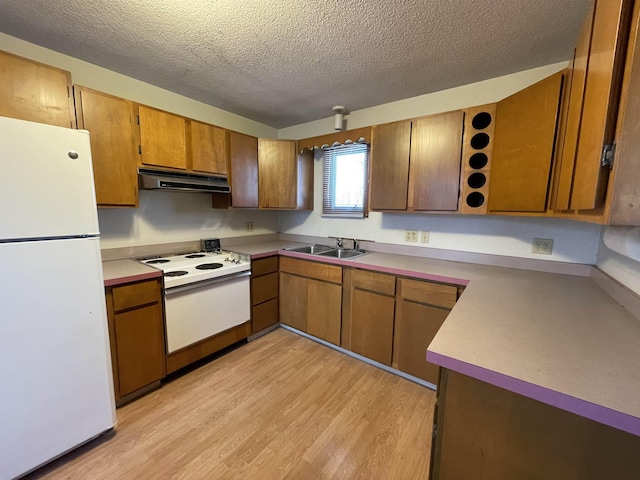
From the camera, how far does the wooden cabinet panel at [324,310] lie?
7.87ft

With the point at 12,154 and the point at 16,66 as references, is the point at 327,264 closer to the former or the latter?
the point at 12,154

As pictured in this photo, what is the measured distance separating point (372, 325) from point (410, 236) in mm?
926

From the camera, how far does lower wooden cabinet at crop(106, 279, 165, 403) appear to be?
1658 mm

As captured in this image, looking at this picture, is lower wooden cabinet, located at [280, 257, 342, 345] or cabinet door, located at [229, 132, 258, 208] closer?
lower wooden cabinet, located at [280, 257, 342, 345]

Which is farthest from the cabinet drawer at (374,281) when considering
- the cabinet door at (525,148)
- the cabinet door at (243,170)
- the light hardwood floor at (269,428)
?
the cabinet door at (243,170)

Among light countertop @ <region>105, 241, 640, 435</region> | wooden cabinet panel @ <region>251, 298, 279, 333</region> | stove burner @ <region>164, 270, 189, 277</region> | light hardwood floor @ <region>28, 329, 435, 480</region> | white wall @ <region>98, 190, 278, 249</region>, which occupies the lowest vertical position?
light hardwood floor @ <region>28, 329, 435, 480</region>

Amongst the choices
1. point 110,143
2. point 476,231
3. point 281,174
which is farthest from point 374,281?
point 110,143

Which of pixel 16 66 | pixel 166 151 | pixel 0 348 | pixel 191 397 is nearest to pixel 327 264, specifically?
pixel 191 397

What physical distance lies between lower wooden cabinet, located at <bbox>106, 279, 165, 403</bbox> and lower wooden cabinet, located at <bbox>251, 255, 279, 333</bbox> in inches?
33.4

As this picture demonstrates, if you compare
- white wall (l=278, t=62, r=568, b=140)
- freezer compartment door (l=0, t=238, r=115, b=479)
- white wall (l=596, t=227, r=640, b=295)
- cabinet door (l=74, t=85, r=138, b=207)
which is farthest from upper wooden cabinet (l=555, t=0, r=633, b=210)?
cabinet door (l=74, t=85, r=138, b=207)

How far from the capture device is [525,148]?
1587 mm

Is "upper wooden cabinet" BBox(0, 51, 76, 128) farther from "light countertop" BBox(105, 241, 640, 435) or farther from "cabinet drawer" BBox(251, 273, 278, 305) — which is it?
"cabinet drawer" BBox(251, 273, 278, 305)

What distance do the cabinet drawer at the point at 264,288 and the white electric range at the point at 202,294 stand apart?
0.10m

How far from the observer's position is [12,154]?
1113 millimetres
